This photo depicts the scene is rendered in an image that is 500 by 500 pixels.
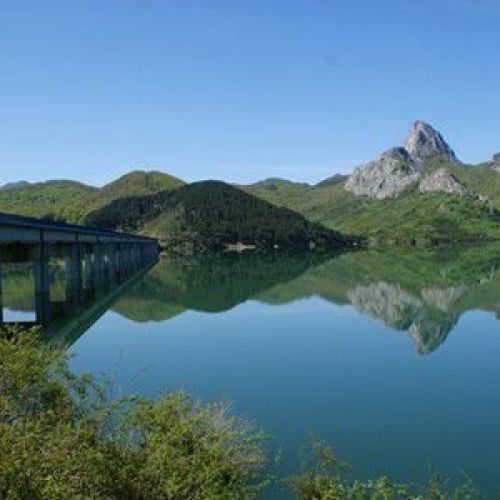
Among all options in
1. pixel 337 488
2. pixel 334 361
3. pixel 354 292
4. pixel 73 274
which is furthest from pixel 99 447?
pixel 354 292

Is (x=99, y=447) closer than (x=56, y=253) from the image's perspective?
Yes

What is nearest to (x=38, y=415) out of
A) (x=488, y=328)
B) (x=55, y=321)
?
(x=55, y=321)

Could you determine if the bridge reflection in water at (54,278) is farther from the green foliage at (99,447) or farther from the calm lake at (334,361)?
the green foliage at (99,447)

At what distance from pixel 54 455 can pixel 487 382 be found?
111ft

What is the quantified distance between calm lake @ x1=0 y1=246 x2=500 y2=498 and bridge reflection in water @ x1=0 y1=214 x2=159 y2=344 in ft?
6.29

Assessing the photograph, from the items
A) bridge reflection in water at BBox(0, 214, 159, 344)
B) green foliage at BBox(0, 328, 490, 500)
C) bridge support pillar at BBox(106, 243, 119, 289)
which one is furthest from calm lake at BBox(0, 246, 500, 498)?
bridge support pillar at BBox(106, 243, 119, 289)

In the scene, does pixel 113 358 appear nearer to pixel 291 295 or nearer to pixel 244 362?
pixel 244 362

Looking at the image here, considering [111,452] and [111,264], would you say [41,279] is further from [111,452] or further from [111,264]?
[111,452]

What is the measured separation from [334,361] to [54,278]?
88.6 metres

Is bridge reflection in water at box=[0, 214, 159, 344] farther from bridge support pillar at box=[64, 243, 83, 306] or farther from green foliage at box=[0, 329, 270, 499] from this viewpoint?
green foliage at box=[0, 329, 270, 499]

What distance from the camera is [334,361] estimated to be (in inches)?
1909

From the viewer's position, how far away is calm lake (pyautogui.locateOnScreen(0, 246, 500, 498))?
2839cm

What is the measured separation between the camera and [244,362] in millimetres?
48250

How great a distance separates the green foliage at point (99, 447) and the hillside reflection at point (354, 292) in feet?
122
